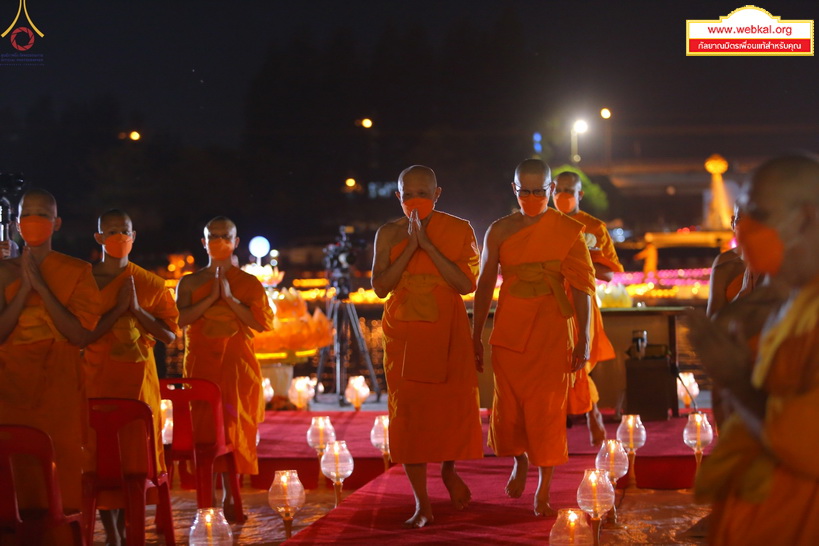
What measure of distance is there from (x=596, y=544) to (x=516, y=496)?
114 cm

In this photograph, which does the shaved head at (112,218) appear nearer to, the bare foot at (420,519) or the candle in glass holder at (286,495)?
the candle in glass holder at (286,495)

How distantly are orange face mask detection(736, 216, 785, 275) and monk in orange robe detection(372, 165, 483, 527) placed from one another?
10.2 feet

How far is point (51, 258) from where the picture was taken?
16.2 feet

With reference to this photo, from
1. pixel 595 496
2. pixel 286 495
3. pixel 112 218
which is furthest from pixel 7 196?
pixel 595 496

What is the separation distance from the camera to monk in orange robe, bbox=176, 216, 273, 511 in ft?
22.2

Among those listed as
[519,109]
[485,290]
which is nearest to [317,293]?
[519,109]

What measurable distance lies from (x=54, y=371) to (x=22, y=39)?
11.0 metres

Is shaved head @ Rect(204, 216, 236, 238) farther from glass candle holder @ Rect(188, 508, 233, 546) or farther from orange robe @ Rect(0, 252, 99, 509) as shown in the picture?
glass candle holder @ Rect(188, 508, 233, 546)

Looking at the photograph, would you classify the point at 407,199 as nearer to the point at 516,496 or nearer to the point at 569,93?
the point at 516,496

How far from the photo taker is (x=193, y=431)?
6395 mm

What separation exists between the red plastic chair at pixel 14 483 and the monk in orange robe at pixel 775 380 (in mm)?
2758

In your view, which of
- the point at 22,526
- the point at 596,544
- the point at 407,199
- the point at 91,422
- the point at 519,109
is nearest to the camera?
the point at 22,526

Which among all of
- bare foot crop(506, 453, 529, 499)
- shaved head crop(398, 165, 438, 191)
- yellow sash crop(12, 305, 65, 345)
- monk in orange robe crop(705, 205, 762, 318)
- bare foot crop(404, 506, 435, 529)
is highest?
shaved head crop(398, 165, 438, 191)

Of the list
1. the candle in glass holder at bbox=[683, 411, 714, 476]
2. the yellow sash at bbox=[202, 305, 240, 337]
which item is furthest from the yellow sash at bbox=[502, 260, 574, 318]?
the yellow sash at bbox=[202, 305, 240, 337]
